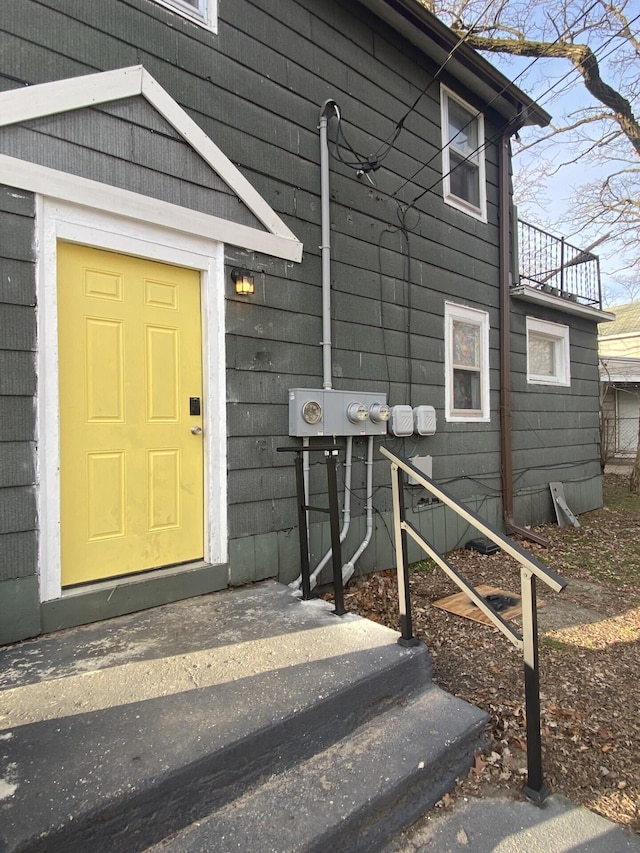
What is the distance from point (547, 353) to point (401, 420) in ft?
12.1

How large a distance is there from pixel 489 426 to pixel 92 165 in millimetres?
4425

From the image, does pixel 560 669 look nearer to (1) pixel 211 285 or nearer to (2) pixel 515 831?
(2) pixel 515 831

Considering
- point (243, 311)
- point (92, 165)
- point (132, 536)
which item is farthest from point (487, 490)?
point (92, 165)

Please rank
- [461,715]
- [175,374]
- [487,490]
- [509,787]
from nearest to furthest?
[509,787] → [461,715] → [175,374] → [487,490]

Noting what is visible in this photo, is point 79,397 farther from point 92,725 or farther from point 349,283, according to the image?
point 349,283

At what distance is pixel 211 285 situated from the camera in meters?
3.11

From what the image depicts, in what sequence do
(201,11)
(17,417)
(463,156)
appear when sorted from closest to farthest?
(17,417) → (201,11) → (463,156)

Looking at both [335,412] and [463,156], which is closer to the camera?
[335,412]

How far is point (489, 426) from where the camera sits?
17.9 feet

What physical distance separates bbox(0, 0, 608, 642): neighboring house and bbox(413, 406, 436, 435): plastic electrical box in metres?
0.03

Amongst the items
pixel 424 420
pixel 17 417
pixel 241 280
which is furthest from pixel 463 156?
pixel 17 417

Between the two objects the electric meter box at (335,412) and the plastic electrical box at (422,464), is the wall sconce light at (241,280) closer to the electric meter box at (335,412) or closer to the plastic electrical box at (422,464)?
the electric meter box at (335,412)

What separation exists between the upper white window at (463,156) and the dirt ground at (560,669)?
3.77 meters

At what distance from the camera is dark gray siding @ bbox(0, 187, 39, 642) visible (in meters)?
2.34
